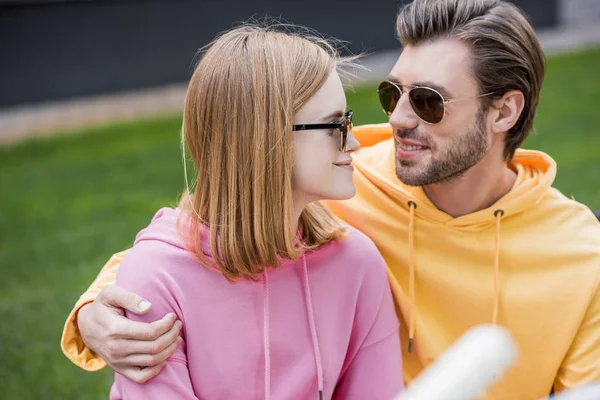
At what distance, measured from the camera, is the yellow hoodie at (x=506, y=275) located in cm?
277

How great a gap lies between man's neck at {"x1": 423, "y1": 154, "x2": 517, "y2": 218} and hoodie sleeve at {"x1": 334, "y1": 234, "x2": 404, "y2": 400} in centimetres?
55

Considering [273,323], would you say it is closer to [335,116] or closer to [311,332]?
[311,332]

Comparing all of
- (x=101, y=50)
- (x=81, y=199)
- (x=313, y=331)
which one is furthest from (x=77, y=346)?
(x=101, y=50)

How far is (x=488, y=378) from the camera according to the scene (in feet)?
3.28

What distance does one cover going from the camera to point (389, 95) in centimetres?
302

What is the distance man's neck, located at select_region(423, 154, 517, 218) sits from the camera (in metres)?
2.98

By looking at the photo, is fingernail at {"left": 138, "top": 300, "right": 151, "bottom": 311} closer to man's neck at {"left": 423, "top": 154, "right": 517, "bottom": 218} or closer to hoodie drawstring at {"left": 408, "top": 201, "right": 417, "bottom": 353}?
hoodie drawstring at {"left": 408, "top": 201, "right": 417, "bottom": 353}

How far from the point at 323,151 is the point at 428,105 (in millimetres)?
748

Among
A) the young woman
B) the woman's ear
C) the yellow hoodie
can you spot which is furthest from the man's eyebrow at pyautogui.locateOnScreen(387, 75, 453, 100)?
the young woman

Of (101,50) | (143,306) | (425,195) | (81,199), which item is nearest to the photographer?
(143,306)

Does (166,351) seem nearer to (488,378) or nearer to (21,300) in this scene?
(488,378)

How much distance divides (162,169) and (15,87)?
367 cm

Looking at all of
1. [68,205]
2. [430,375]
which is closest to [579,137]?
[68,205]

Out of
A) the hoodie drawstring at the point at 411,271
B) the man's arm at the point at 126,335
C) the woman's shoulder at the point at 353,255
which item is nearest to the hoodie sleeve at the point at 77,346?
the man's arm at the point at 126,335
